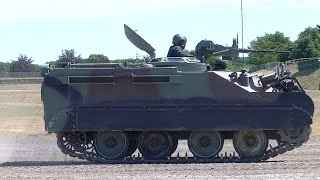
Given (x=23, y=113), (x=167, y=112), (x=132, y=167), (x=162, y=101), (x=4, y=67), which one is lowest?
(x=132, y=167)

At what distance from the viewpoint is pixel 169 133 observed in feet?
95.8

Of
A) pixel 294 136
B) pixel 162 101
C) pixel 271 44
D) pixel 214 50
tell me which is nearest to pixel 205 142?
pixel 162 101

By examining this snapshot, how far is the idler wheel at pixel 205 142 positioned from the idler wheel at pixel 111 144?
1.90 m

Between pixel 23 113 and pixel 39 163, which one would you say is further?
pixel 23 113

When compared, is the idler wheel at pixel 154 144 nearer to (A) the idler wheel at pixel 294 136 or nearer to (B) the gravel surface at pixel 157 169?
(B) the gravel surface at pixel 157 169

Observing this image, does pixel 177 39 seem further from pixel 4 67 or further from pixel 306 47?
pixel 4 67

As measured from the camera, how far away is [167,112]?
28812 mm

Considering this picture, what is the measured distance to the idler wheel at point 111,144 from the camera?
95.1 ft

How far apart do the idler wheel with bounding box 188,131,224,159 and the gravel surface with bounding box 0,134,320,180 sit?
1.64 m

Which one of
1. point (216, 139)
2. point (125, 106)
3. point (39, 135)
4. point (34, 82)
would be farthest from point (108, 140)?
point (34, 82)

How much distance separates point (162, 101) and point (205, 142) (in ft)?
5.53

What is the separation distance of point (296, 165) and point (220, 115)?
3.56 metres

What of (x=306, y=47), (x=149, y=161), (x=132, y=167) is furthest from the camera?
(x=306, y=47)

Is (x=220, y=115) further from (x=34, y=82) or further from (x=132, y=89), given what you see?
(x=34, y=82)
